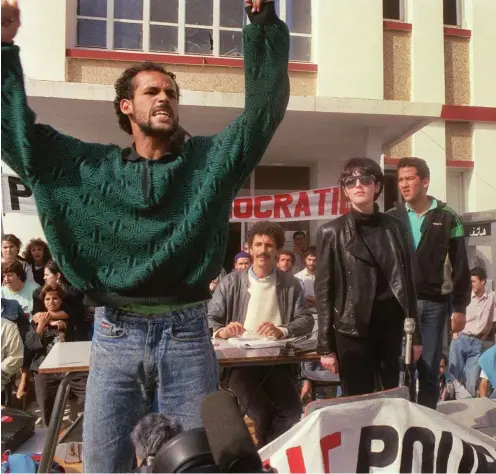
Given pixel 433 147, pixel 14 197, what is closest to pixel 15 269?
pixel 14 197

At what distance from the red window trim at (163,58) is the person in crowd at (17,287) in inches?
175

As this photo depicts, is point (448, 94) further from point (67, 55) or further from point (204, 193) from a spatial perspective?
point (204, 193)

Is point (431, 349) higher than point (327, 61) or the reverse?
the reverse

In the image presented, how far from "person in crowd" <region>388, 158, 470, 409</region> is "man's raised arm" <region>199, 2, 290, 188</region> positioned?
2.07 m

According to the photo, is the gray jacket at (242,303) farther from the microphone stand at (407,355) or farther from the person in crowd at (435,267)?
the microphone stand at (407,355)

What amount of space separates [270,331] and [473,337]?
2630mm

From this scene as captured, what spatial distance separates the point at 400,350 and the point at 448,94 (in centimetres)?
752

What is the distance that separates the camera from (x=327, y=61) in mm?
8648

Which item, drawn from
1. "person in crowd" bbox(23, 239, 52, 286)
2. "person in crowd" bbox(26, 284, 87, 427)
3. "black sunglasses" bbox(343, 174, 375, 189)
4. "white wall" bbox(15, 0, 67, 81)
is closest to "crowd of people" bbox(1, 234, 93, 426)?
"person in crowd" bbox(26, 284, 87, 427)

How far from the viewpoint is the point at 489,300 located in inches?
211

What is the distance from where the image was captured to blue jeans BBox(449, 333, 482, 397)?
4719 millimetres

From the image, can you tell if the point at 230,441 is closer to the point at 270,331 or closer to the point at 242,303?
the point at 270,331

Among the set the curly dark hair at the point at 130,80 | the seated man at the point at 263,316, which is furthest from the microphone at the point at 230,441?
the seated man at the point at 263,316

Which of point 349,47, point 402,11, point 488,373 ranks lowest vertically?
point 488,373
